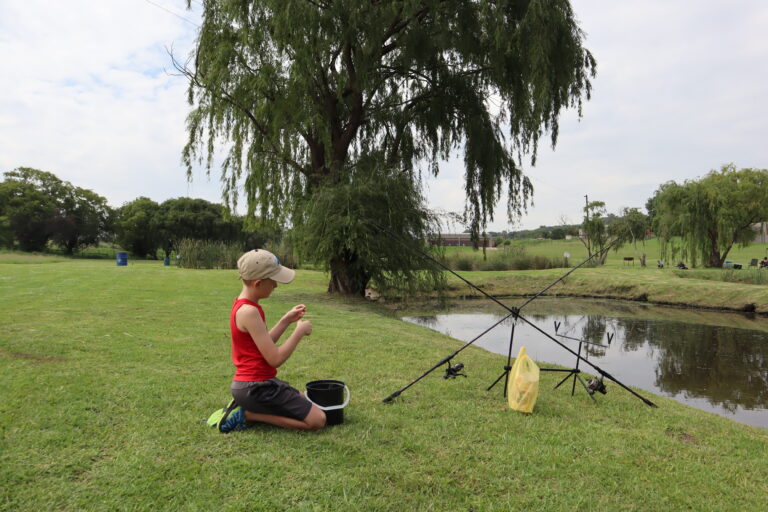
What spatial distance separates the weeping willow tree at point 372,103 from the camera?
1191 cm

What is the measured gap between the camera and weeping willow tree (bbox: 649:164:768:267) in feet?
80.7

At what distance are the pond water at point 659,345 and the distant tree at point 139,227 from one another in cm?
3632

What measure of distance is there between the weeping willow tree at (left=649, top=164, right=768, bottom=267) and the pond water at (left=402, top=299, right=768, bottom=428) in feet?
29.7

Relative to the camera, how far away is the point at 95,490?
8.88ft

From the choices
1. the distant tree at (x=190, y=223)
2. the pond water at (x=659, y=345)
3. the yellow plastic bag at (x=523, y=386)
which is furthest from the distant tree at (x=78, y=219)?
the yellow plastic bag at (x=523, y=386)

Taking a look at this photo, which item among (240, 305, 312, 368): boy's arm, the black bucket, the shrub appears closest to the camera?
(240, 305, 312, 368): boy's arm

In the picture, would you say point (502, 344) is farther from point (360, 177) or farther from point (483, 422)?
point (483, 422)

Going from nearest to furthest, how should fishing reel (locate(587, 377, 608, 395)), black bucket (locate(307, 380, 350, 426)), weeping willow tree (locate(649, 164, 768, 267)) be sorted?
1. black bucket (locate(307, 380, 350, 426))
2. fishing reel (locate(587, 377, 608, 395))
3. weeping willow tree (locate(649, 164, 768, 267))

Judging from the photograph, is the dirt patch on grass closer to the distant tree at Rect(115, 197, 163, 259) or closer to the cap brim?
the cap brim

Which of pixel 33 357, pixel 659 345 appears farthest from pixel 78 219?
pixel 659 345

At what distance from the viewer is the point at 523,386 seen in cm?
432

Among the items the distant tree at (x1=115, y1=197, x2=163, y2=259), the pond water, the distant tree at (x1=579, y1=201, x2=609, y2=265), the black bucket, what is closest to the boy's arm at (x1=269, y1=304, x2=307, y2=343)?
the black bucket

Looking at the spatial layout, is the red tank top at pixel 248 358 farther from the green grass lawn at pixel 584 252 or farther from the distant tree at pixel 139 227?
the distant tree at pixel 139 227

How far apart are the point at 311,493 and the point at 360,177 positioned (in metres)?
10.5
